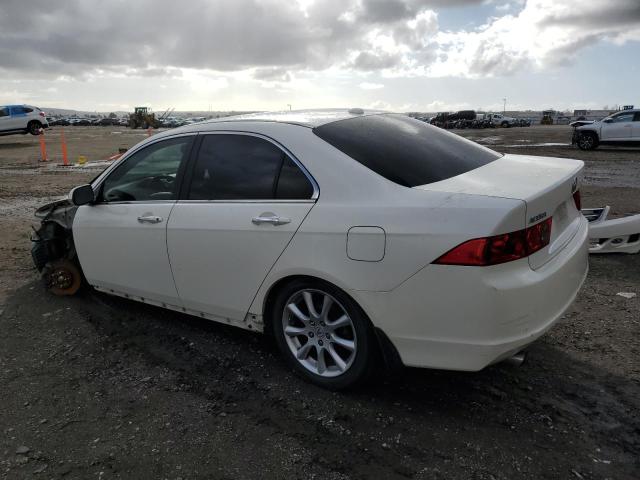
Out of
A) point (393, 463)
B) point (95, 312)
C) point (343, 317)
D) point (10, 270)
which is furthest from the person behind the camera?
point (10, 270)

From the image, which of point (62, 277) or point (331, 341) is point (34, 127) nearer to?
point (62, 277)

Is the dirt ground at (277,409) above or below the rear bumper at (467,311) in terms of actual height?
below

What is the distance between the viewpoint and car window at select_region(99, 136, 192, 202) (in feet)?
12.6

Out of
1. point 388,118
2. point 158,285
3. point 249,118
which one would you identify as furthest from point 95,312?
point 388,118

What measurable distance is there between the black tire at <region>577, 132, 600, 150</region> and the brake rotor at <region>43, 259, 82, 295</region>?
2080 cm

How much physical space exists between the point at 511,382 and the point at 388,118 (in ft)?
6.40

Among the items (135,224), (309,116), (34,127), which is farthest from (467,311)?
(34,127)

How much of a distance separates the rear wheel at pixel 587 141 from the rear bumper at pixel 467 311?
20531 millimetres

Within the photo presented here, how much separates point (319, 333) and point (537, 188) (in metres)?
1.46

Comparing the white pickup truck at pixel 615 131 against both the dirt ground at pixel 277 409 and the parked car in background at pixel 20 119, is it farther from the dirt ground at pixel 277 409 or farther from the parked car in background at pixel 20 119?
the parked car in background at pixel 20 119

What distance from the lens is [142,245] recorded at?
→ 12.8ft

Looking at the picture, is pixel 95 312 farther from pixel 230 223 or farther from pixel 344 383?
pixel 344 383

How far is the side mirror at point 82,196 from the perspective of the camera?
13.6 feet

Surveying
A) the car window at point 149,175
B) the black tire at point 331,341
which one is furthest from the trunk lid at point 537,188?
the car window at point 149,175
